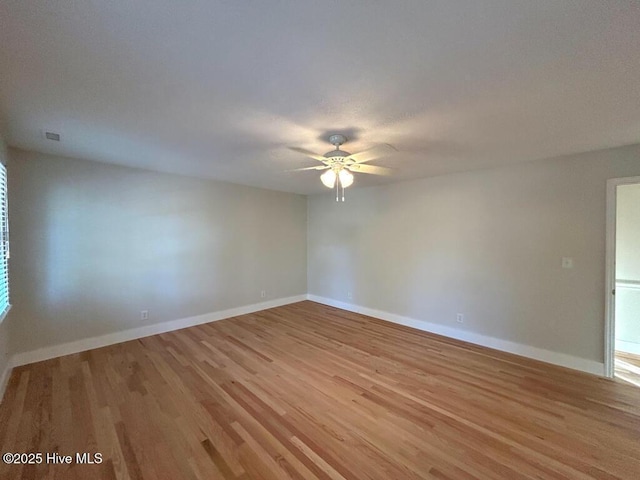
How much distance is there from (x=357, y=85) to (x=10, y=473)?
10.7 ft

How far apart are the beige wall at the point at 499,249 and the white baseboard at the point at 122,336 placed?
234cm

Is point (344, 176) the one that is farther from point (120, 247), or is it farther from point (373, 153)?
point (120, 247)

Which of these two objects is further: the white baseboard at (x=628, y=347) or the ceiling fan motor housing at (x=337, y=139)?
the white baseboard at (x=628, y=347)

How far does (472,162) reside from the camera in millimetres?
3342

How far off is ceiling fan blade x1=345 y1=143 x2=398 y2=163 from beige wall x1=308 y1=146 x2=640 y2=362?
61.7 inches

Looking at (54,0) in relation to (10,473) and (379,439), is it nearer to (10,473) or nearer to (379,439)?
(10,473)

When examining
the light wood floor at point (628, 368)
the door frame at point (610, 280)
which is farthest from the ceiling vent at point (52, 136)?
the light wood floor at point (628, 368)

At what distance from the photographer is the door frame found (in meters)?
2.80

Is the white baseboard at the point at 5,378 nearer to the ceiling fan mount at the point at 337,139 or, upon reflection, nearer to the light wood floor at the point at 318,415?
the light wood floor at the point at 318,415

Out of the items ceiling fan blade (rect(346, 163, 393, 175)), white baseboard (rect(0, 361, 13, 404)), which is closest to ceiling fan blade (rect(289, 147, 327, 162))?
ceiling fan blade (rect(346, 163, 393, 175))

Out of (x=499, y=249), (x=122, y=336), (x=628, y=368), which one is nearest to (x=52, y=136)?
(x=122, y=336)

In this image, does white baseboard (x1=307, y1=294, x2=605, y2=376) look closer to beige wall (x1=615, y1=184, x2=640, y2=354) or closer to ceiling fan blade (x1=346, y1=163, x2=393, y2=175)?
beige wall (x1=615, y1=184, x2=640, y2=354)

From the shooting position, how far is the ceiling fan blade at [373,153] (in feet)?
8.94

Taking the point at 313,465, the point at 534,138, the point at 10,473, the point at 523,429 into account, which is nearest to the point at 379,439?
the point at 313,465
